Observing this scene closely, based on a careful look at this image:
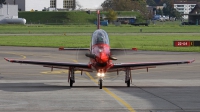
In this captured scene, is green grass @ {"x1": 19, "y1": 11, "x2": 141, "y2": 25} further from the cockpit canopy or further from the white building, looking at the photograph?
the cockpit canopy

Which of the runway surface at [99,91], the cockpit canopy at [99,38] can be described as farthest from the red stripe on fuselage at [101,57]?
the runway surface at [99,91]

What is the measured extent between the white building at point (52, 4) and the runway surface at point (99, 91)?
489 feet

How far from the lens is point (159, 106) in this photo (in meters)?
19.7

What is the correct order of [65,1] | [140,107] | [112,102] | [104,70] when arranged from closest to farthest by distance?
[140,107]
[112,102]
[104,70]
[65,1]

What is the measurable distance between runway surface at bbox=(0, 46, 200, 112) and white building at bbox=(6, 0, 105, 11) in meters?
149

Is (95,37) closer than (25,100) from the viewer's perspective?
No

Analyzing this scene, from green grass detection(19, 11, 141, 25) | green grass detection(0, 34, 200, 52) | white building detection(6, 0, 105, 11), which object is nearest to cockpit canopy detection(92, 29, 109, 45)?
green grass detection(0, 34, 200, 52)

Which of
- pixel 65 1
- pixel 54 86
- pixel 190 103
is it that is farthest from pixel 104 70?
pixel 65 1

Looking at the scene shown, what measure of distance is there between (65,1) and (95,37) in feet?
567

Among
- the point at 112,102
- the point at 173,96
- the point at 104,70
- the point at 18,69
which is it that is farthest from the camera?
the point at 18,69

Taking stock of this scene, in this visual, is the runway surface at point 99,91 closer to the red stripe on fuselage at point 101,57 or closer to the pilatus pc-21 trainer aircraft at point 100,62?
the pilatus pc-21 trainer aircraft at point 100,62

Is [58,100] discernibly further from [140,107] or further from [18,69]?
[18,69]

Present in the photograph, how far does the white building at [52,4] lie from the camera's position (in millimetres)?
184375

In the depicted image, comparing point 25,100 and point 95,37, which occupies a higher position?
point 95,37
